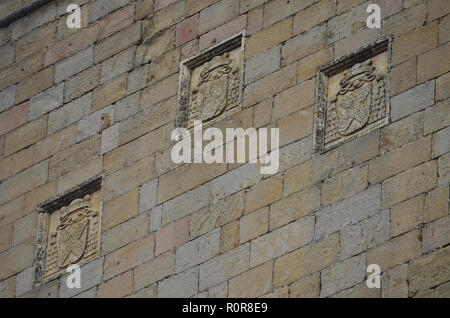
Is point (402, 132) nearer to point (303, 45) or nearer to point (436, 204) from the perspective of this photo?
point (436, 204)

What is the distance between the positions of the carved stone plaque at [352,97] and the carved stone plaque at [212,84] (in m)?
0.89

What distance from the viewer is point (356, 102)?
1748cm

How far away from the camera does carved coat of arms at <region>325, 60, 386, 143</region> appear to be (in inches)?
683

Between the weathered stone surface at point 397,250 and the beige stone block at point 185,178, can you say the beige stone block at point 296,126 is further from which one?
the weathered stone surface at point 397,250

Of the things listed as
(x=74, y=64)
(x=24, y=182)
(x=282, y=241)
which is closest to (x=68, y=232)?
(x=24, y=182)

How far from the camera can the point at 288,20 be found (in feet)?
60.3

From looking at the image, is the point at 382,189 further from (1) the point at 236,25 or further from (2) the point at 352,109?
(1) the point at 236,25

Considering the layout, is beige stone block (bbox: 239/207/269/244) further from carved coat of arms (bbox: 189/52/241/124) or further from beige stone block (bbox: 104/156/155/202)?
beige stone block (bbox: 104/156/155/202)

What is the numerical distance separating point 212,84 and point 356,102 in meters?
1.58

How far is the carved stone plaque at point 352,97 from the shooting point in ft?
57.0

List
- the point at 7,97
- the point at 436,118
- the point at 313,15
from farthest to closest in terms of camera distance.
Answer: the point at 7,97 < the point at 313,15 < the point at 436,118

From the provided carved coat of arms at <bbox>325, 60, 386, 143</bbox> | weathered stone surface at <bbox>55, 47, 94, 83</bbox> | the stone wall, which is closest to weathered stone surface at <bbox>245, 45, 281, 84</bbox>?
the stone wall
